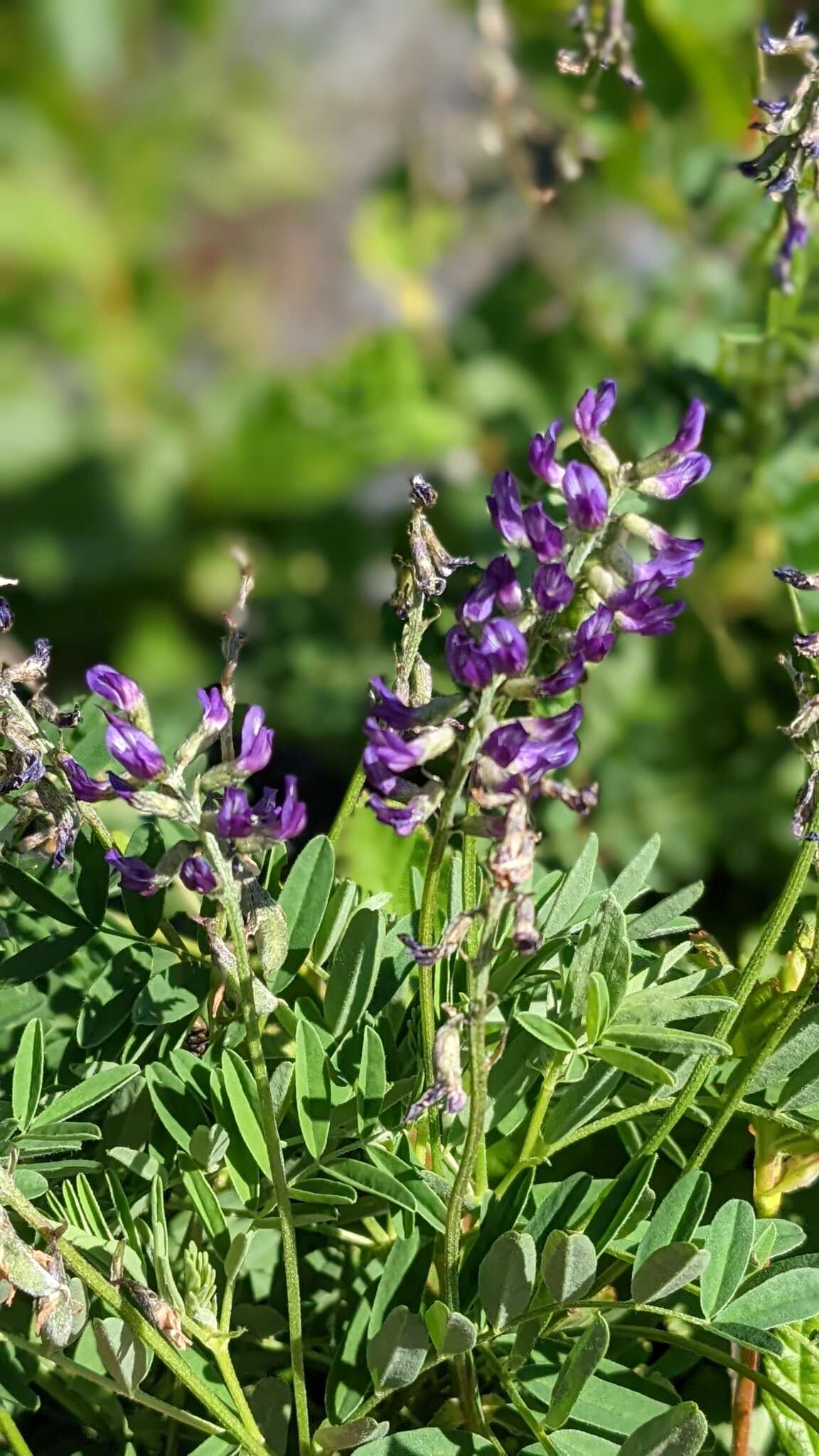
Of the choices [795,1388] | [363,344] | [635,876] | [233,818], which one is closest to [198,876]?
[233,818]

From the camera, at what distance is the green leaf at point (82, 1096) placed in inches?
33.9

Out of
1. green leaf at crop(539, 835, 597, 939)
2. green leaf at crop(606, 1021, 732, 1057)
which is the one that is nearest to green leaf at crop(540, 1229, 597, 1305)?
green leaf at crop(606, 1021, 732, 1057)

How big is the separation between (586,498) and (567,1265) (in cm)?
40

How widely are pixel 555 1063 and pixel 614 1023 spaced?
54mm

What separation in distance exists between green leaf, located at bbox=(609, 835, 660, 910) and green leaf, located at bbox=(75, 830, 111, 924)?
0.33m

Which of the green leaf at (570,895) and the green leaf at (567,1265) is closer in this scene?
the green leaf at (567,1265)

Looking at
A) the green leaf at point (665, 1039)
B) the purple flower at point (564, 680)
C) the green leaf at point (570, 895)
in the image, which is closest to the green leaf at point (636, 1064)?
the green leaf at point (665, 1039)

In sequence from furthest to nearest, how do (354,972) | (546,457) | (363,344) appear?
1. (363,344)
2. (354,972)
3. (546,457)

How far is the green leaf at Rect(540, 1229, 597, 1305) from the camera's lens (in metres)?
0.76

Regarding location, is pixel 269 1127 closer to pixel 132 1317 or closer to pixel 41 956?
pixel 132 1317

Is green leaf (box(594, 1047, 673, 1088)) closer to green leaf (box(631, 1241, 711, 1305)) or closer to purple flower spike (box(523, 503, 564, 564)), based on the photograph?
green leaf (box(631, 1241, 711, 1305))

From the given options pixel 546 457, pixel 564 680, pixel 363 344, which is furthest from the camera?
pixel 363 344

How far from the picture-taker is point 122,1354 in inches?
32.0

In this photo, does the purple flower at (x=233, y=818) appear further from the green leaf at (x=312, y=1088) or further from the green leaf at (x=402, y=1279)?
the green leaf at (x=402, y=1279)
